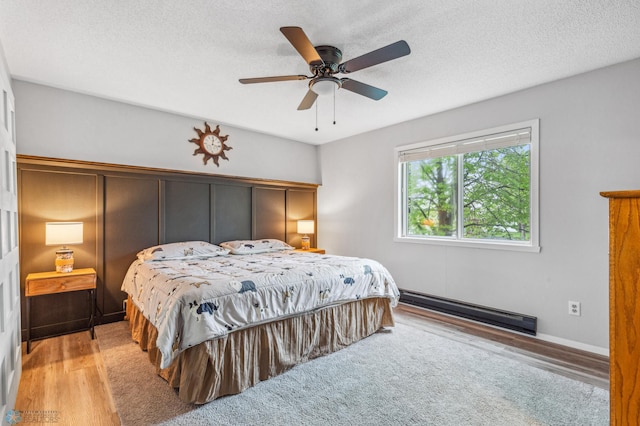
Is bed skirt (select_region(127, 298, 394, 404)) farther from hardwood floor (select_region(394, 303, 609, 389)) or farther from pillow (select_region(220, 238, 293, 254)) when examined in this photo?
pillow (select_region(220, 238, 293, 254))

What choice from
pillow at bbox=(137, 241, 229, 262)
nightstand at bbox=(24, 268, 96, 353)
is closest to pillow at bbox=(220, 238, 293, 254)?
pillow at bbox=(137, 241, 229, 262)

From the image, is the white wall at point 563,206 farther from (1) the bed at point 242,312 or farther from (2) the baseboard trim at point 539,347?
(1) the bed at point 242,312

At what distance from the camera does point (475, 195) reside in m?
3.79

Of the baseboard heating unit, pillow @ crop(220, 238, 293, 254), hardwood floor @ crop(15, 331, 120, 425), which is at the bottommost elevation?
hardwood floor @ crop(15, 331, 120, 425)

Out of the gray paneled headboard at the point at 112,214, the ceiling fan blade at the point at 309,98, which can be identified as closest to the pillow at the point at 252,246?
the gray paneled headboard at the point at 112,214

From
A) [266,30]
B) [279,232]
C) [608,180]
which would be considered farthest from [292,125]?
[608,180]

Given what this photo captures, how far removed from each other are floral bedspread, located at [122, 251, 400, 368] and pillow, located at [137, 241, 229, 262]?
0.14 meters

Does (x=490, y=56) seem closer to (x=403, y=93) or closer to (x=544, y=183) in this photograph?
(x=403, y=93)

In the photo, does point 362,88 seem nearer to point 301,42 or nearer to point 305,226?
point 301,42

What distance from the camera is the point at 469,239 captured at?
382 centimetres

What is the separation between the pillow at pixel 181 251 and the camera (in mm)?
3494

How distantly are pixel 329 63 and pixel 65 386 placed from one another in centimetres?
310

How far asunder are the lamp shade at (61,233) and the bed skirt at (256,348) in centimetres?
88

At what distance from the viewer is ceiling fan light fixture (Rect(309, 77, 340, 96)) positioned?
2433mm
